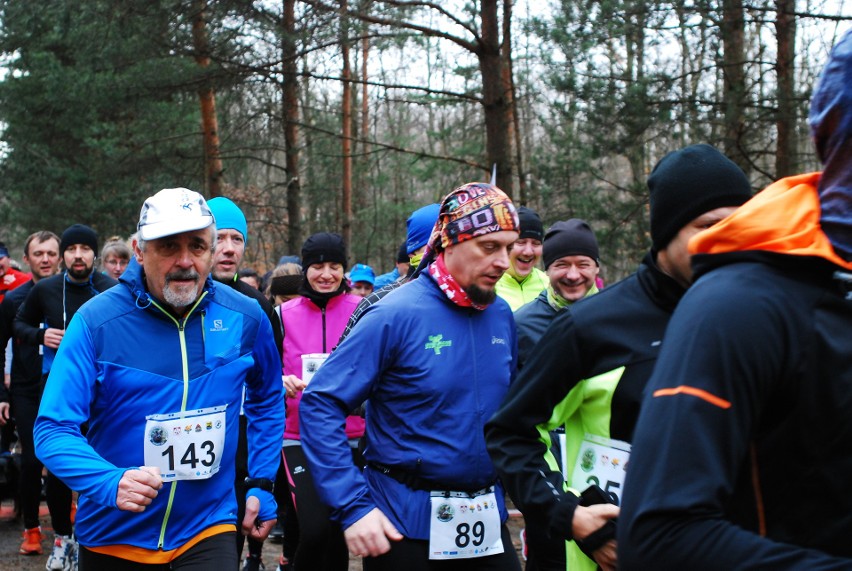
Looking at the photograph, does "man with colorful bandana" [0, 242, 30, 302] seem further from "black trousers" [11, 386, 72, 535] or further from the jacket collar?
the jacket collar

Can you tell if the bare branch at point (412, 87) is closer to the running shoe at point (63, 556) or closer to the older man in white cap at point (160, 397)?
the running shoe at point (63, 556)

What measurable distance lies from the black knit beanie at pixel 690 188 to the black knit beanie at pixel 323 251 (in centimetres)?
419

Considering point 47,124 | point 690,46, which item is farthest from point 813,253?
point 47,124

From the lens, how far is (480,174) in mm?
21422

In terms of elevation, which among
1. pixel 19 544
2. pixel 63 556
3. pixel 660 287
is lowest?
pixel 19 544

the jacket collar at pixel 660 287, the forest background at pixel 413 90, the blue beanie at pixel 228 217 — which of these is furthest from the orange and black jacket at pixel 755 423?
the forest background at pixel 413 90

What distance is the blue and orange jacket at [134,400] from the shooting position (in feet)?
11.2

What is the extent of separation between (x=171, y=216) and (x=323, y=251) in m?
2.92

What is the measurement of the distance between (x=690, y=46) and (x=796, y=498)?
41.6ft

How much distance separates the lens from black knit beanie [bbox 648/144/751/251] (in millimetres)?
2459

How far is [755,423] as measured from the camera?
1495mm

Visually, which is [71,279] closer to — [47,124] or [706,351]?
[706,351]

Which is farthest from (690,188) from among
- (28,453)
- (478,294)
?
(28,453)

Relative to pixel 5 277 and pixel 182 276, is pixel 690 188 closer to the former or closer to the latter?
pixel 182 276
